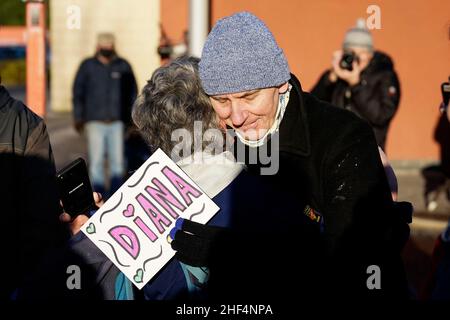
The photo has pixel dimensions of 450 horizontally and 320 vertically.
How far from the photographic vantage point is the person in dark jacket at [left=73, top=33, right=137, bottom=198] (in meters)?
9.41

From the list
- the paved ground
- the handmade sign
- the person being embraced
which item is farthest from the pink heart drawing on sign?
the paved ground

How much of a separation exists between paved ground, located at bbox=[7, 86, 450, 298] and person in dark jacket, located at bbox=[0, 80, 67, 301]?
3249 mm

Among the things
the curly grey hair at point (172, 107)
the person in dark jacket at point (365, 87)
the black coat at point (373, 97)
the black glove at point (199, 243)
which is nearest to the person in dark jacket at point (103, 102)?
the person in dark jacket at point (365, 87)

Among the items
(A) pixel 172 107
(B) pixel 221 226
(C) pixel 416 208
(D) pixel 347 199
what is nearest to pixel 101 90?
(C) pixel 416 208

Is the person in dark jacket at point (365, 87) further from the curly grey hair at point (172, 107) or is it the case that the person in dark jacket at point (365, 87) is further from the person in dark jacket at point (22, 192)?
the curly grey hair at point (172, 107)

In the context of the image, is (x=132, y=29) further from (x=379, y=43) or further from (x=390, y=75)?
(x=390, y=75)

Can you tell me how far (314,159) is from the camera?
7.74ft

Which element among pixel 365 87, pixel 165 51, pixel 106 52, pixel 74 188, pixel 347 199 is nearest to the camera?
pixel 347 199

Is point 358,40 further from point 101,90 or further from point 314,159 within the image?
point 314,159

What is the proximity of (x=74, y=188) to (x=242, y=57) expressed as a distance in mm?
758

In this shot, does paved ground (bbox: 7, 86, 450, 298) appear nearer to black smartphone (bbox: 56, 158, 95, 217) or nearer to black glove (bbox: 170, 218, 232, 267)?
black smartphone (bbox: 56, 158, 95, 217)

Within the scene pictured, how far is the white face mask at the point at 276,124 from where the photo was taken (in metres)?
2.43
